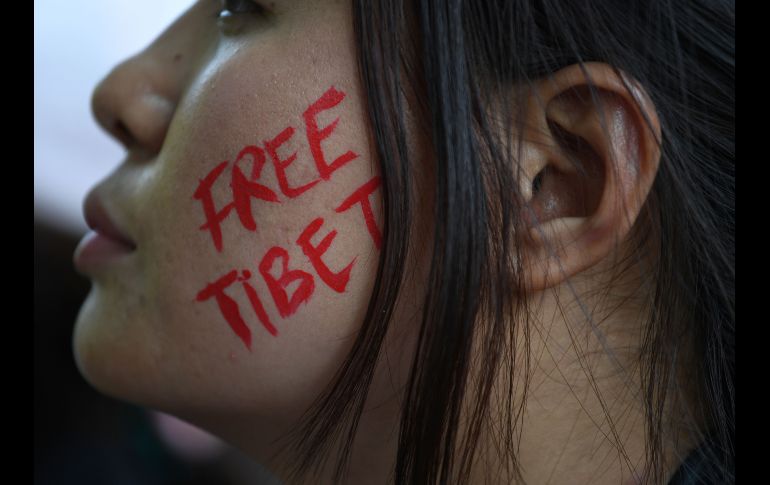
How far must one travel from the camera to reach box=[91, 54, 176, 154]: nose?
99 centimetres

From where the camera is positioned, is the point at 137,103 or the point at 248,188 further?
the point at 137,103

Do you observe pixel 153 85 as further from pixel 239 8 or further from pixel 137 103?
pixel 239 8

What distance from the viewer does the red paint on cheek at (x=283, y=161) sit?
2.85 feet

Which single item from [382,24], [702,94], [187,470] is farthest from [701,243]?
[187,470]

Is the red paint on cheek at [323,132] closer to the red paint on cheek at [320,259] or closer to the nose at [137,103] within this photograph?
the red paint on cheek at [320,259]

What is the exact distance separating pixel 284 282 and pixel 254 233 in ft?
0.24

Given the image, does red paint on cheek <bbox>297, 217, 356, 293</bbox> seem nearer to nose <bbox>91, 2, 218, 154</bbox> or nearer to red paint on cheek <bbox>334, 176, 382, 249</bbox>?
red paint on cheek <bbox>334, 176, 382, 249</bbox>

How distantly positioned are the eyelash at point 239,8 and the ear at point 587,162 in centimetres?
39

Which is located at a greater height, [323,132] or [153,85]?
[153,85]

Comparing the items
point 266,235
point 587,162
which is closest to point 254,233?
point 266,235

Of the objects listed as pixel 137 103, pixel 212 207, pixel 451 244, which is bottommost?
pixel 451 244

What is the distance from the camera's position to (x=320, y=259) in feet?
2.83

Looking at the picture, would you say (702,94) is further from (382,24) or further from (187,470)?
(187,470)

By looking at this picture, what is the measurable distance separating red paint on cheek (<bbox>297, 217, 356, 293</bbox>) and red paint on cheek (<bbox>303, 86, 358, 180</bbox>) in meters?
0.07
